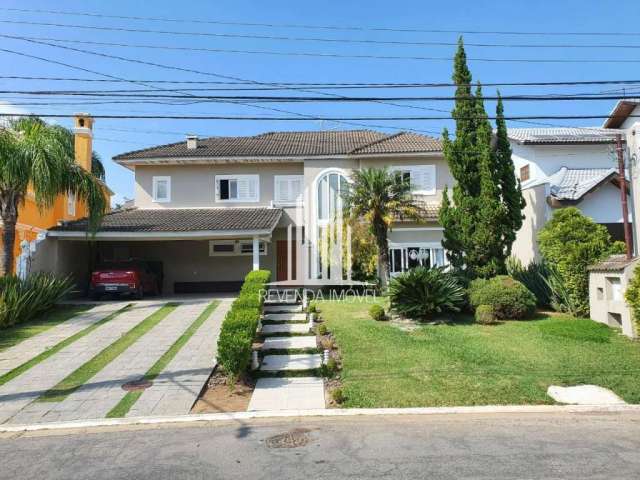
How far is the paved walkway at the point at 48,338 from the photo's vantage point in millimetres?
9312

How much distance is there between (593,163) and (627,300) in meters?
13.5

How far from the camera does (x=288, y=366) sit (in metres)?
8.80

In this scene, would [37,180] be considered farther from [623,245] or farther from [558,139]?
[558,139]

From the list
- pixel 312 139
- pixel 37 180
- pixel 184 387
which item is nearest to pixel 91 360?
pixel 184 387

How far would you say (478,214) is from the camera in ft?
45.3

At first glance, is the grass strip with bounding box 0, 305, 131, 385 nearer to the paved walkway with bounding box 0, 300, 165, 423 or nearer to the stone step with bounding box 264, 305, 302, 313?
the paved walkway with bounding box 0, 300, 165, 423

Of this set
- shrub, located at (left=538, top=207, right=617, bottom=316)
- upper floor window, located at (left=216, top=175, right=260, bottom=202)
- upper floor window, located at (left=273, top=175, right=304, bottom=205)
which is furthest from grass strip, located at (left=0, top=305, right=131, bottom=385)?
shrub, located at (left=538, top=207, right=617, bottom=316)

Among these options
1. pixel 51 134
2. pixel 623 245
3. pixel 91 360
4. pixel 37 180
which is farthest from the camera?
pixel 51 134

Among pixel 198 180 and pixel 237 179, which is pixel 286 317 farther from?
pixel 198 180

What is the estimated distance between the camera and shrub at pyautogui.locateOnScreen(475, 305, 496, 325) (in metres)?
11.7

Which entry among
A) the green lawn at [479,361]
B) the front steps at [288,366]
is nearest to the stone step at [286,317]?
the front steps at [288,366]

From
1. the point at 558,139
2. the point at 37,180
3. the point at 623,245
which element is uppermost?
the point at 558,139

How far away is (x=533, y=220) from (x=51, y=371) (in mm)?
15052

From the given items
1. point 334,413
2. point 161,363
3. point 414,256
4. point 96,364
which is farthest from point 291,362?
point 414,256
